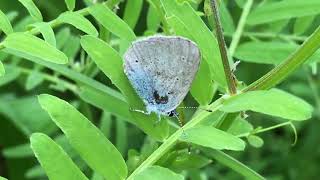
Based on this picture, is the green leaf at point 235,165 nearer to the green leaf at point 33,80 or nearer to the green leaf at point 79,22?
the green leaf at point 79,22

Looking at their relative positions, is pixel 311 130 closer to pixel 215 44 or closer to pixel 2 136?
pixel 2 136

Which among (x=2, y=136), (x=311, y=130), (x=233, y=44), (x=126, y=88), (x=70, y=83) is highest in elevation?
(x=126, y=88)

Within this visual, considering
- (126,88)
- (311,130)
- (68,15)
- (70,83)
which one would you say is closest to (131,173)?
(126,88)

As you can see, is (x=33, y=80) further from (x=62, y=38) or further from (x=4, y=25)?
(x=4, y=25)

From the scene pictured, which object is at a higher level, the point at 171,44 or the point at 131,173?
the point at 171,44

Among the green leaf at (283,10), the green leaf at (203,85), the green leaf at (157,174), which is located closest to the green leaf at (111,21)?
the green leaf at (203,85)
